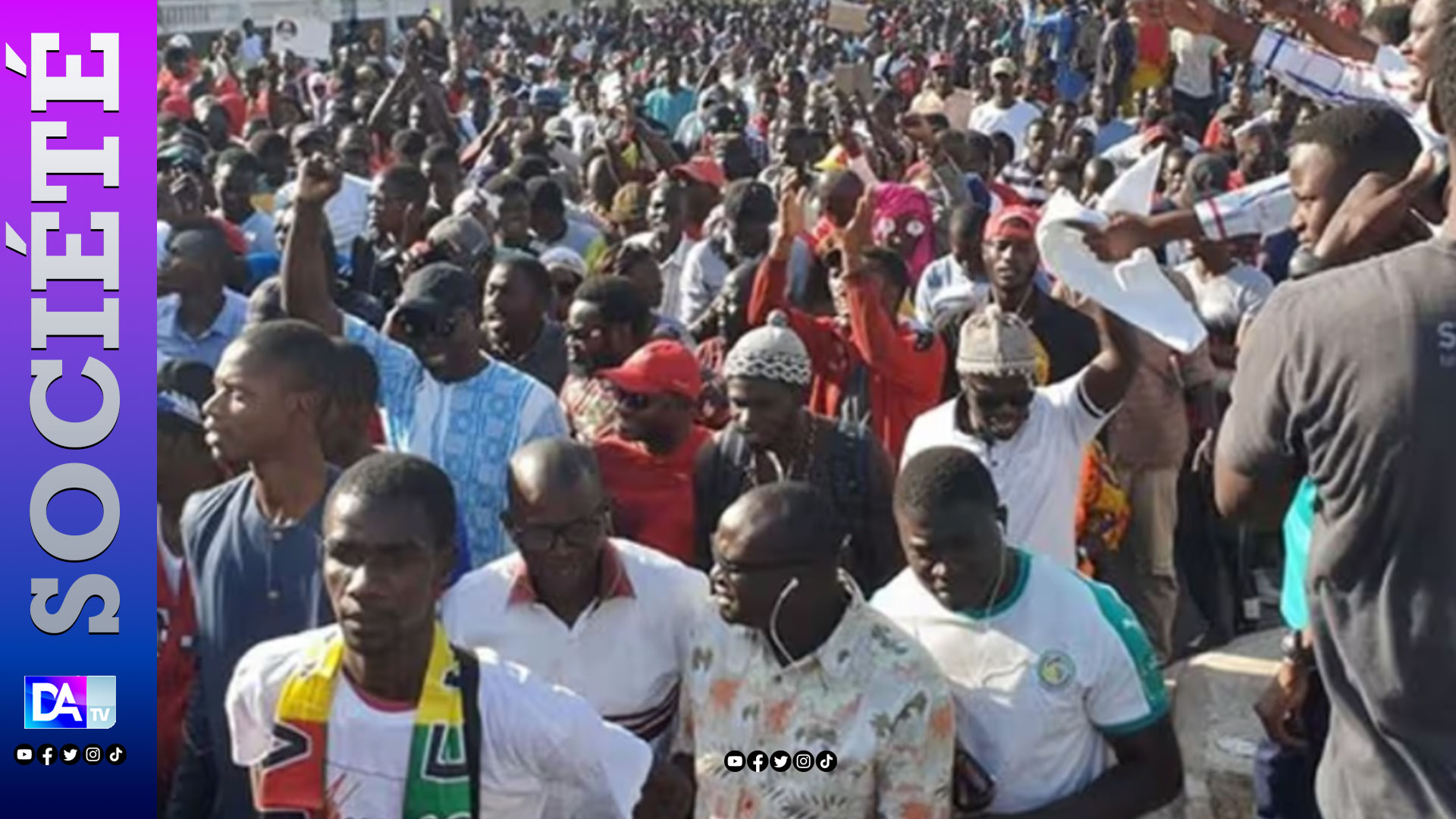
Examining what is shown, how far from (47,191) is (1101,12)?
1438cm

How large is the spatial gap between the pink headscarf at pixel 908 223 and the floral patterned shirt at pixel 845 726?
3.97m

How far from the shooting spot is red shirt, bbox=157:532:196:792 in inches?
135

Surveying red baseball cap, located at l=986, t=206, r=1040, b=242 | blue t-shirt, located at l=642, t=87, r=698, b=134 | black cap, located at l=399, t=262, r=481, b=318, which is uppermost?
red baseball cap, located at l=986, t=206, r=1040, b=242

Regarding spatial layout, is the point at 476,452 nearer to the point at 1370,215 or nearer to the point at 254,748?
the point at 254,748

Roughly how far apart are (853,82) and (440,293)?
746 centimetres

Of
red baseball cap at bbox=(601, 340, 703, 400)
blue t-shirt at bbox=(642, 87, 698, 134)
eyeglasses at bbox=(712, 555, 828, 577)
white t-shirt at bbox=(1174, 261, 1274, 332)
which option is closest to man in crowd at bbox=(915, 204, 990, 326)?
white t-shirt at bbox=(1174, 261, 1274, 332)

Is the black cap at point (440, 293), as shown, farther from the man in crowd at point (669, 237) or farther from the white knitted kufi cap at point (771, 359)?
the man in crowd at point (669, 237)

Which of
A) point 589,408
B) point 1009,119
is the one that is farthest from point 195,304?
point 1009,119

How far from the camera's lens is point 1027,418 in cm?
407

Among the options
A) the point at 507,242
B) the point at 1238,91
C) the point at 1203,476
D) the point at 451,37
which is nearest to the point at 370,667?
the point at 1203,476

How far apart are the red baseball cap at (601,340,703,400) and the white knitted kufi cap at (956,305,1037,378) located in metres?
0.61

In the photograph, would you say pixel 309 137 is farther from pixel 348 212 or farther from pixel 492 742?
pixel 492 742

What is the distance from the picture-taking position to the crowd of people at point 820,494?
7.03 feet

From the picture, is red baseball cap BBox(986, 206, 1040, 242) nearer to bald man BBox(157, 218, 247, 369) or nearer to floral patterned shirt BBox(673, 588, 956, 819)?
bald man BBox(157, 218, 247, 369)
